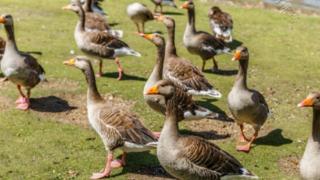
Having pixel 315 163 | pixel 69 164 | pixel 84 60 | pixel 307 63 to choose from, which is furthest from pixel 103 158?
pixel 307 63

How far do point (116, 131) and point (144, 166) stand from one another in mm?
1224

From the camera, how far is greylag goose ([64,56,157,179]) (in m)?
10.4

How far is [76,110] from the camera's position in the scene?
1394 centimetres

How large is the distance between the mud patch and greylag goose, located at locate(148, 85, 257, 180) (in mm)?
2361

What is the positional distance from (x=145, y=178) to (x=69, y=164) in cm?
166

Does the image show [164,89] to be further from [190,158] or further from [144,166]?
[144,166]

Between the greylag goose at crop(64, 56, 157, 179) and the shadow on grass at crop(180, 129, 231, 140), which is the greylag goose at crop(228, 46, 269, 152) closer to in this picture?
the shadow on grass at crop(180, 129, 231, 140)

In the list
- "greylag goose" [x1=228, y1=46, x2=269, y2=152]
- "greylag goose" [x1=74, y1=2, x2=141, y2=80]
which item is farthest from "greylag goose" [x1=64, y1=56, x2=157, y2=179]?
"greylag goose" [x1=74, y1=2, x2=141, y2=80]

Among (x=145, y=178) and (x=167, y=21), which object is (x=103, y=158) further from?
(x=167, y=21)

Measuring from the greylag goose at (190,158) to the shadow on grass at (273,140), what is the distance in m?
3.49

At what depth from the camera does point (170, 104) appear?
31.4 ft

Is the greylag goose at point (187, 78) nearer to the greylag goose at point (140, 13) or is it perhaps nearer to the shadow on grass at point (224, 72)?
the shadow on grass at point (224, 72)

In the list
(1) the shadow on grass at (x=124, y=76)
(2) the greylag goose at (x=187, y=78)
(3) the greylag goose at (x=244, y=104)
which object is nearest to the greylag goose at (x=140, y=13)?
(1) the shadow on grass at (x=124, y=76)

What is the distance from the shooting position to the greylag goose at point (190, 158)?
9.12 meters
